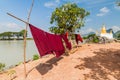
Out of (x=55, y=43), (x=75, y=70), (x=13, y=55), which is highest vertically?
(x=55, y=43)

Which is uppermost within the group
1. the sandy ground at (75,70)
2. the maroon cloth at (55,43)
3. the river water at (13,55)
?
the maroon cloth at (55,43)

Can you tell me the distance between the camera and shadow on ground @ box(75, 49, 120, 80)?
25.5ft

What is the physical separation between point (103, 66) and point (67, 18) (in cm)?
680

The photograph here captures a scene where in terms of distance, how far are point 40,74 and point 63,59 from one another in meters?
2.22

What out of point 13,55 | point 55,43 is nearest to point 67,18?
point 55,43

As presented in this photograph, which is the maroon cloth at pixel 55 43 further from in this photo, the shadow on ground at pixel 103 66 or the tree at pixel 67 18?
the tree at pixel 67 18

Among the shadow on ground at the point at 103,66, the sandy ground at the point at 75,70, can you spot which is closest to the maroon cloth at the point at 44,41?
the sandy ground at the point at 75,70

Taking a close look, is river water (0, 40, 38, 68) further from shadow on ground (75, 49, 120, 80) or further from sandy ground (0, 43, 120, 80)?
shadow on ground (75, 49, 120, 80)

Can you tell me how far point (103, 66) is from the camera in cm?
894

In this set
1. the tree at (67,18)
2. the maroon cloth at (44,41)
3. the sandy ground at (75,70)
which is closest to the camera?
the maroon cloth at (44,41)

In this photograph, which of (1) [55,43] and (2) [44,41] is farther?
(1) [55,43]

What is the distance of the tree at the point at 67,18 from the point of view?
14961 millimetres

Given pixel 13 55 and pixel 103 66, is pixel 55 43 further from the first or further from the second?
pixel 13 55

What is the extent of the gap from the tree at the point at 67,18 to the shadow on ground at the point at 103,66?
5.16m
